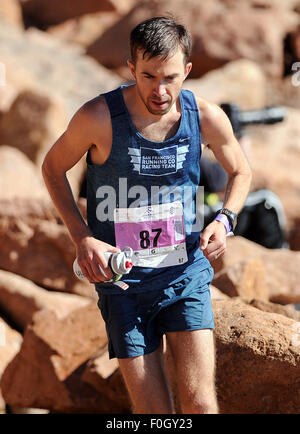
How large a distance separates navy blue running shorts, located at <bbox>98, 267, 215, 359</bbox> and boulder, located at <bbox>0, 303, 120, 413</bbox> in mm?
1296

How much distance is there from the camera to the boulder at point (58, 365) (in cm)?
446

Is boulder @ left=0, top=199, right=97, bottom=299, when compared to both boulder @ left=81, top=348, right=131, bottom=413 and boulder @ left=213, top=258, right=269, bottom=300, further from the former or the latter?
boulder @ left=81, top=348, right=131, bottom=413

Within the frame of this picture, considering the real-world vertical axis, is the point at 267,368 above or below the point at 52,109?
below

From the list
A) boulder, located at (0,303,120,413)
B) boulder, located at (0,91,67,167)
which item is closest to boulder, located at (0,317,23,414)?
boulder, located at (0,303,120,413)

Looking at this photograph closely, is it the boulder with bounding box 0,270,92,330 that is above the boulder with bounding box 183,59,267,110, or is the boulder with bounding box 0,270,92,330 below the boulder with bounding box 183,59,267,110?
below

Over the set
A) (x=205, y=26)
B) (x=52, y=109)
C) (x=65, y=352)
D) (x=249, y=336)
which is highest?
(x=205, y=26)

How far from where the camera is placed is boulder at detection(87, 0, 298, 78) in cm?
1405

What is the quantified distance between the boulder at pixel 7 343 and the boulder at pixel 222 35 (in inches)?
354

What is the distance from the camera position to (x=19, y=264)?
5.95 m

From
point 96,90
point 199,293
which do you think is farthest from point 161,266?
point 96,90

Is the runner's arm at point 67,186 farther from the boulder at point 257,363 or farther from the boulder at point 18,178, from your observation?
the boulder at point 18,178
